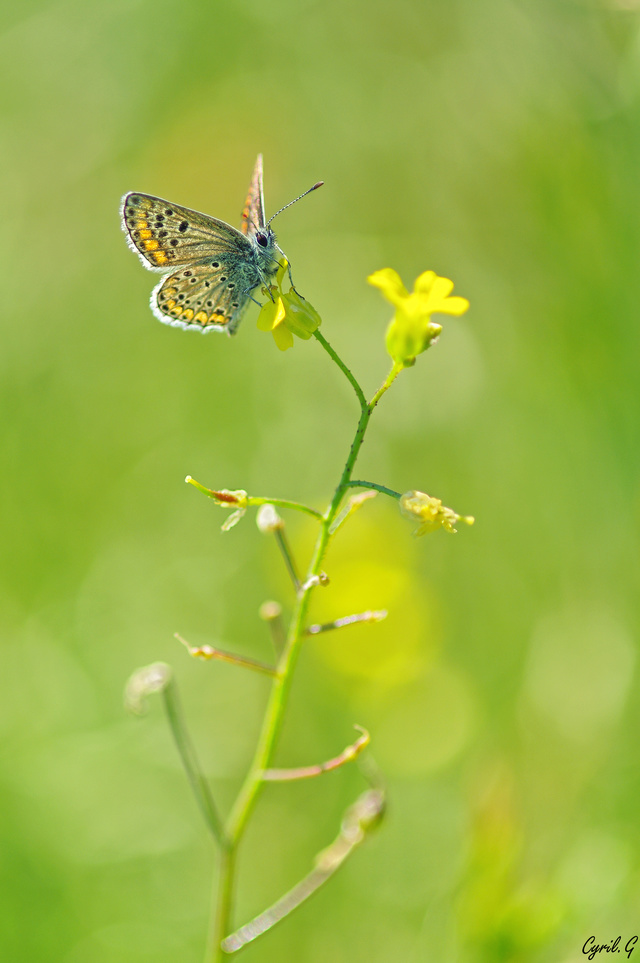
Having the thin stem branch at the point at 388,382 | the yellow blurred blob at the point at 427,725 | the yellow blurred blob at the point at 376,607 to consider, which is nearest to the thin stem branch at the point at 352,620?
the thin stem branch at the point at 388,382

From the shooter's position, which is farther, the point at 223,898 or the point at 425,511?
the point at 223,898

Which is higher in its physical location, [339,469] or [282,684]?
[339,469]

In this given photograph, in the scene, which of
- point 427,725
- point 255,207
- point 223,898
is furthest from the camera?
point 427,725

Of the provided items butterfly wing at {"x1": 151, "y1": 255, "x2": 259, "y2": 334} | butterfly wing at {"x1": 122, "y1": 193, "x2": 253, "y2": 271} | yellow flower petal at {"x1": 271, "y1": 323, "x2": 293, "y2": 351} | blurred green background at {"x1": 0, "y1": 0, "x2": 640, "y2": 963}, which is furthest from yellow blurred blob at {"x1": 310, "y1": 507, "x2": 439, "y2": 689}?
yellow flower petal at {"x1": 271, "y1": 323, "x2": 293, "y2": 351}

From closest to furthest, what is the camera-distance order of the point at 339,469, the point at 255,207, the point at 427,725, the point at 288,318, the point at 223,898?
1. the point at 223,898
2. the point at 288,318
3. the point at 255,207
4. the point at 427,725
5. the point at 339,469

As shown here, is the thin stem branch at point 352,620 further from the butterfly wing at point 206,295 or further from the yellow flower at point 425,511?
the butterfly wing at point 206,295

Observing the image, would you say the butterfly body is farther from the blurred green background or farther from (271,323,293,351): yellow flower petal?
the blurred green background

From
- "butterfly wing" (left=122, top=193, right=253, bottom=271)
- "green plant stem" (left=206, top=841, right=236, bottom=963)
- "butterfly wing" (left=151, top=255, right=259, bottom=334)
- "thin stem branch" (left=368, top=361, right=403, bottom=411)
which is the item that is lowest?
"green plant stem" (left=206, top=841, right=236, bottom=963)

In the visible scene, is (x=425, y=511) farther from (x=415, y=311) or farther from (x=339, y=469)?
(x=339, y=469)

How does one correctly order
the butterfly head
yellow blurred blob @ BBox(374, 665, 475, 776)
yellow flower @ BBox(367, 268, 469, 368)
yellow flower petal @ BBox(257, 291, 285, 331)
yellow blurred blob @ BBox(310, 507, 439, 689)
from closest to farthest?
1. yellow flower @ BBox(367, 268, 469, 368)
2. yellow flower petal @ BBox(257, 291, 285, 331)
3. the butterfly head
4. yellow blurred blob @ BBox(374, 665, 475, 776)
5. yellow blurred blob @ BBox(310, 507, 439, 689)

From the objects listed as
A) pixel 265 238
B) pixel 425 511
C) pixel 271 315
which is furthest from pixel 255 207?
pixel 425 511
